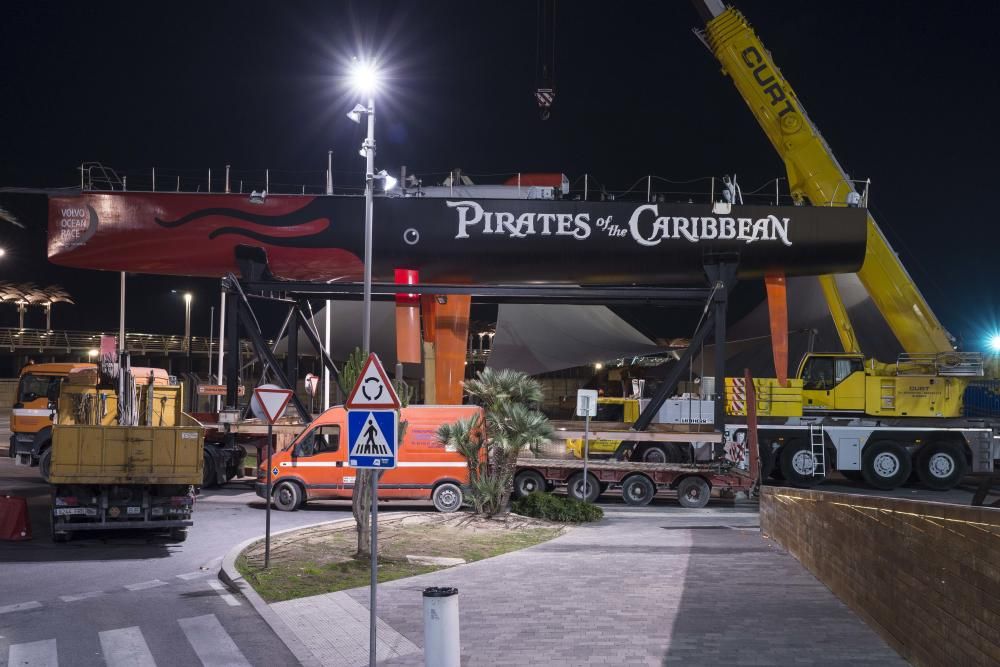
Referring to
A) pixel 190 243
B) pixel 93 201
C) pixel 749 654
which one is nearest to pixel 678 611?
pixel 749 654

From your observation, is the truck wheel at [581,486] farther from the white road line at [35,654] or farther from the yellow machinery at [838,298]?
the white road line at [35,654]

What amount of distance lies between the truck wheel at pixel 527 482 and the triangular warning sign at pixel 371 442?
45.4 feet

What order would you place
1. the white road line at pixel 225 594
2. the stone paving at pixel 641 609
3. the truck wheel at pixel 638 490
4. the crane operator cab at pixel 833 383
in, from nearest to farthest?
1. the stone paving at pixel 641 609
2. the white road line at pixel 225 594
3. the truck wheel at pixel 638 490
4. the crane operator cab at pixel 833 383

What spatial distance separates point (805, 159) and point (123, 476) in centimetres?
2193

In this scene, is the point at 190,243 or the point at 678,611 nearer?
the point at 678,611

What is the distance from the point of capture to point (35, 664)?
827 cm

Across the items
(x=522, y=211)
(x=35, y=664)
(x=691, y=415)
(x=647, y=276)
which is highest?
(x=522, y=211)

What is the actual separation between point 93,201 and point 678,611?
20.8 metres

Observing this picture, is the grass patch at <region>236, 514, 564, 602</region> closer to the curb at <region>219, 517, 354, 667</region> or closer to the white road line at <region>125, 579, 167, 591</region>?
the curb at <region>219, 517, 354, 667</region>

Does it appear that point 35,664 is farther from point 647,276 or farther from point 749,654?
point 647,276

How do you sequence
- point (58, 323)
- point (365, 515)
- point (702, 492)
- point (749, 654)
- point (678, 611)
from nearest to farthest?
point (749, 654), point (678, 611), point (365, 515), point (702, 492), point (58, 323)

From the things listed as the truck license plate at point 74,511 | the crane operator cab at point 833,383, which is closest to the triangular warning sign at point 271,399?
the truck license plate at point 74,511

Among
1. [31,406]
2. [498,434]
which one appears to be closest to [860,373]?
[498,434]

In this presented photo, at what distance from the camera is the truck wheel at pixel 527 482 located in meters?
21.9
